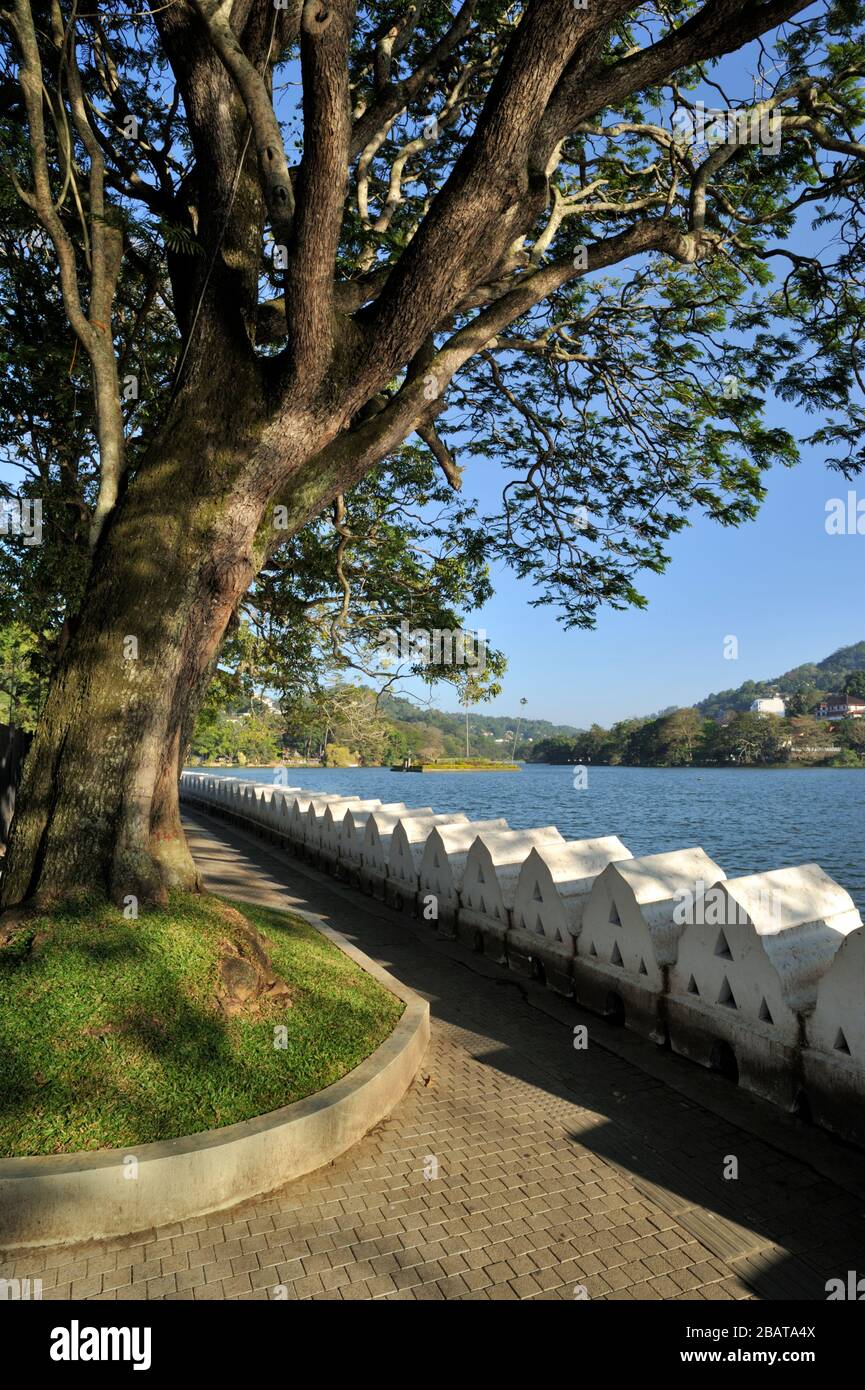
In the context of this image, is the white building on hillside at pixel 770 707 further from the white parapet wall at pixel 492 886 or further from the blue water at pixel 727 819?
the white parapet wall at pixel 492 886

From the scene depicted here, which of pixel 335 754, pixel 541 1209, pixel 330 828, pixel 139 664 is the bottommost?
pixel 541 1209

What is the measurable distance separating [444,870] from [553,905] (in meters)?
2.29

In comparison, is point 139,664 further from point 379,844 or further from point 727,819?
point 727,819

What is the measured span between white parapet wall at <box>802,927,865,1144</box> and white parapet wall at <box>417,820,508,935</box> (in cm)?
425

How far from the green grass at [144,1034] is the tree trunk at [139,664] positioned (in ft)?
1.38

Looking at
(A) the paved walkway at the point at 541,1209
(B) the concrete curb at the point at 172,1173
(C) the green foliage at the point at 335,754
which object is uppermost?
(C) the green foliage at the point at 335,754

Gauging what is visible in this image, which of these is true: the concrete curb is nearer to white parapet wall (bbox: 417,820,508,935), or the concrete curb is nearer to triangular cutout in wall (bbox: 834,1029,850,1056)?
triangular cutout in wall (bbox: 834,1029,850,1056)

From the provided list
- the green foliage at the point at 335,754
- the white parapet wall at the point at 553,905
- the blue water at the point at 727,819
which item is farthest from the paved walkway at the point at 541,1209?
the green foliage at the point at 335,754

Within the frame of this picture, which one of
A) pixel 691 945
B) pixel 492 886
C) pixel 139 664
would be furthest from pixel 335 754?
pixel 691 945

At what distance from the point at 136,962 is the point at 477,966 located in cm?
339

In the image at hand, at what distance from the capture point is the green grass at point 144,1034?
3.57 metres

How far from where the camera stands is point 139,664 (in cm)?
517

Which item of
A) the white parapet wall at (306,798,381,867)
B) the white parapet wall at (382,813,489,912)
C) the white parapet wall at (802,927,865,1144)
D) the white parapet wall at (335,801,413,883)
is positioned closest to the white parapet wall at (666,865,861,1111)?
the white parapet wall at (802,927,865,1144)
